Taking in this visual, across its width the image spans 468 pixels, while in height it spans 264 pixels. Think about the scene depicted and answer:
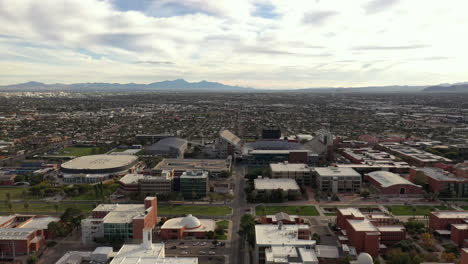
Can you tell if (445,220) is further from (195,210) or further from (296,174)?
(195,210)

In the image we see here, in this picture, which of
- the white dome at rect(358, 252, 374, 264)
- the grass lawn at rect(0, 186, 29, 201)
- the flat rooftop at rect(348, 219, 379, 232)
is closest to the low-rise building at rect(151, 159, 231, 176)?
the grass lawn at rect(0, 186, 29, 201)

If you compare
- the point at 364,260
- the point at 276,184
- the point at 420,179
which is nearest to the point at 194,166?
the point at 276,184

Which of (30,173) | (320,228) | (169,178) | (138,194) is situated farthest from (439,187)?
(30,173)

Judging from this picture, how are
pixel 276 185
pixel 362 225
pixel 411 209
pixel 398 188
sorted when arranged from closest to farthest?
pixel 362 225 < pixel 411 209 < pixel 398 188 < pixel 276 185

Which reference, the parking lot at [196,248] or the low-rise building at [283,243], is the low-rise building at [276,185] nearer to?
the low-rise building at [283,243]

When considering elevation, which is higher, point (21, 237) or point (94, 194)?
point (21, 237)

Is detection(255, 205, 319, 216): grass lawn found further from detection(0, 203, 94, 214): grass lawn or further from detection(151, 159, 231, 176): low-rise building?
detection(0, 203, 94, 214): grass lawn

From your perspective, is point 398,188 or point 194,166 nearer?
point 398,188

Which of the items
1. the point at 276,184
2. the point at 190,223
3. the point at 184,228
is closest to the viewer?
the point at 184,228
